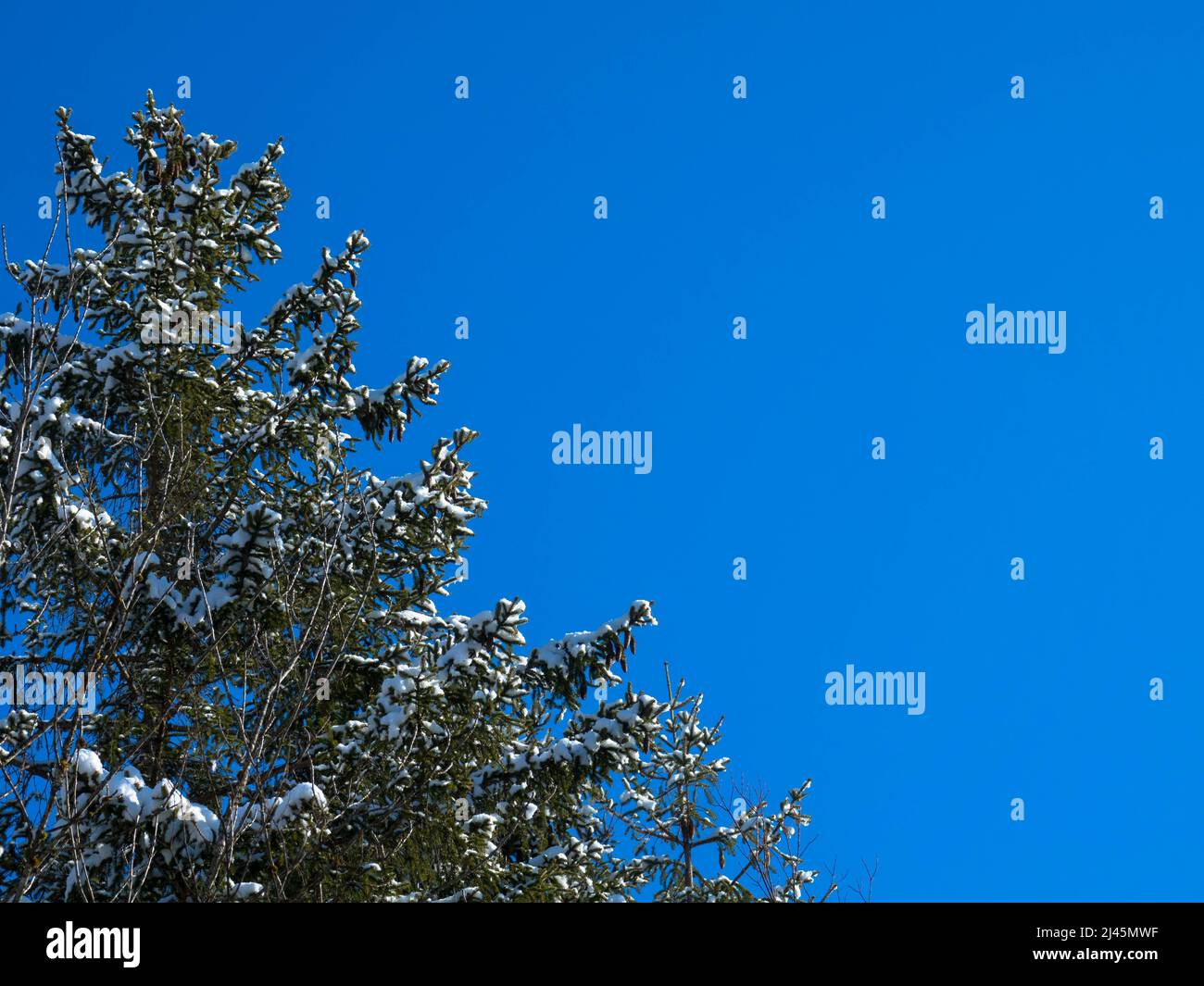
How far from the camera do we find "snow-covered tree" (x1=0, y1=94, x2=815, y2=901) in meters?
8.54

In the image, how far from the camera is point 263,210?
1318cm

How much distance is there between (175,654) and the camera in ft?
32.0

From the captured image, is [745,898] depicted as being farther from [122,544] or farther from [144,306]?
[144,306]

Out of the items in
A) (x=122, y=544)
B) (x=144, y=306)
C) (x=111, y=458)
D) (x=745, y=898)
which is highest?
(x=144, y=306)

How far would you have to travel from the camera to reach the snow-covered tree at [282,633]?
28.0ft

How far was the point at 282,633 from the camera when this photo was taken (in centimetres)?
1055
